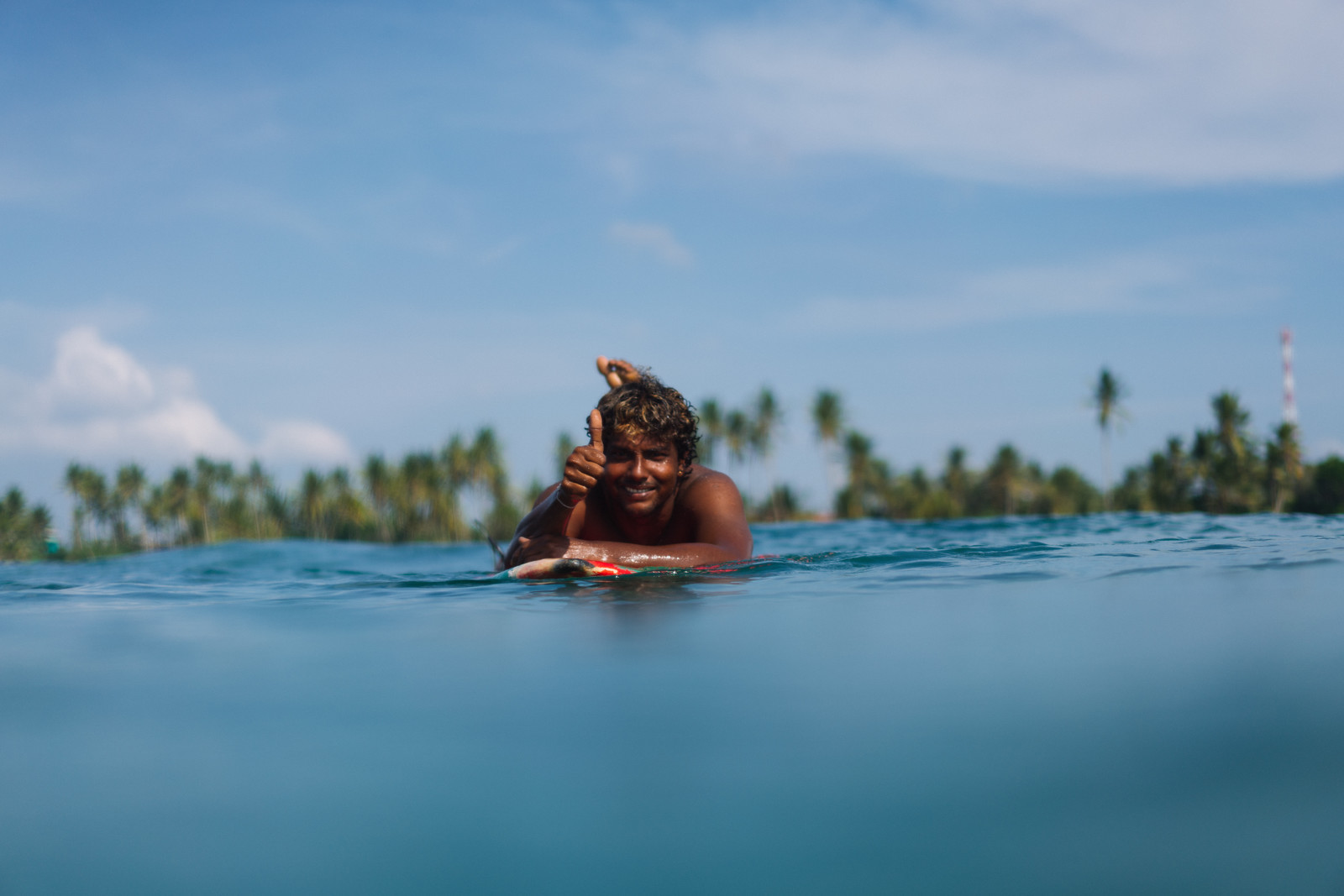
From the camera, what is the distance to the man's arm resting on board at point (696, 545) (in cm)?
548

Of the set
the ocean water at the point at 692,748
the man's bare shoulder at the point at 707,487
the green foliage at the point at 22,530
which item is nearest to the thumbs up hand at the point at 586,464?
the ocean water at the point at 692,748

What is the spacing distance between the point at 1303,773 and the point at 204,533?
7667cm

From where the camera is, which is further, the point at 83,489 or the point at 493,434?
the point at 83,489

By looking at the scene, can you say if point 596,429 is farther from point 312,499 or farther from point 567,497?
point 312,499

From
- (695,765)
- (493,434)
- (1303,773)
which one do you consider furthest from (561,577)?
(493,434)

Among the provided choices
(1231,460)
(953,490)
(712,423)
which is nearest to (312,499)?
(712,423)

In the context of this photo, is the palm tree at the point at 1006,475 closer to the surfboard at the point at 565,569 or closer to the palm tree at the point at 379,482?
the palm tree at the point at 379,482

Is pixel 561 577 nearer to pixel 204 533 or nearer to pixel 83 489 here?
pixel 204 533

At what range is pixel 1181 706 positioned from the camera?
277 centimetres

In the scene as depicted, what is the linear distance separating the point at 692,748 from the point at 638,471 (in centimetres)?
349

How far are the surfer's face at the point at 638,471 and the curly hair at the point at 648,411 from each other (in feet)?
0.20

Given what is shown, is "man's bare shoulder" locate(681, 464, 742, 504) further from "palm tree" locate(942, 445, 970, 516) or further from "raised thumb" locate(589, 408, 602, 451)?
"palm tree" locate(942, 445, 970, 516)

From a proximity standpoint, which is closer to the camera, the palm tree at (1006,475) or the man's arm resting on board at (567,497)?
the man's arm resting on board at (567,497)

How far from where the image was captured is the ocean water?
1.98 meters
